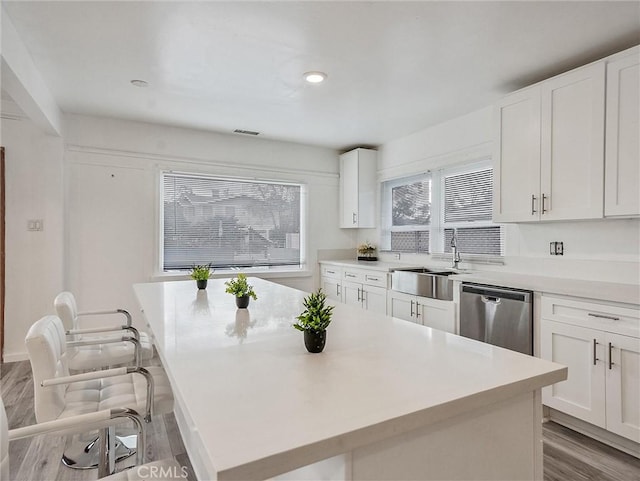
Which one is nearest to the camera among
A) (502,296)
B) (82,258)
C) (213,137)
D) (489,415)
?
(489,415)

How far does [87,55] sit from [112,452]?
250 cm

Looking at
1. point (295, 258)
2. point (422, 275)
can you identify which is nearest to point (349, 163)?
point (295, 258)

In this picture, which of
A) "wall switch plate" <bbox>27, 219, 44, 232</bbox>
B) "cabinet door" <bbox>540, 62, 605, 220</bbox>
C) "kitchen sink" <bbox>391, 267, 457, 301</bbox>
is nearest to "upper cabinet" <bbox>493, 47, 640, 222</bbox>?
"cabinet door" <bbox>540, 62, 605, 220</bbox>

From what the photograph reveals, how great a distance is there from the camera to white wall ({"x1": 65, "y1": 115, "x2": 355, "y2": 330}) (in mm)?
3910

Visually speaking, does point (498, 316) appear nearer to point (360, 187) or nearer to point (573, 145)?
point (573, 145)

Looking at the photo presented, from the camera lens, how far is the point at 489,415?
36.1 inches

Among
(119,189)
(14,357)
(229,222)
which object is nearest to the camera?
(14,357)

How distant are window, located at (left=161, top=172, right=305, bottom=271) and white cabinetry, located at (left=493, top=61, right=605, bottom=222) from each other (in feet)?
9.01

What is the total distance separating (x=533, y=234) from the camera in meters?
3.20

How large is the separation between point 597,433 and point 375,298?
7.28 feet

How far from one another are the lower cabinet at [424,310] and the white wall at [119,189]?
2.46 m

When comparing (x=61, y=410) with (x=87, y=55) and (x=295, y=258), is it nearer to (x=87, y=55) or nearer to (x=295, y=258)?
(x=87, y=55)

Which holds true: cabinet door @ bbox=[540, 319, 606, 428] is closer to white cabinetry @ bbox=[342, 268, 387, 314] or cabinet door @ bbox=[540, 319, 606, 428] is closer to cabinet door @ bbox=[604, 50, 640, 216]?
cabinet door @ bbox=[604, 50, 640, 216]

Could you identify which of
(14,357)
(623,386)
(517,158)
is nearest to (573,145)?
(517,158)
